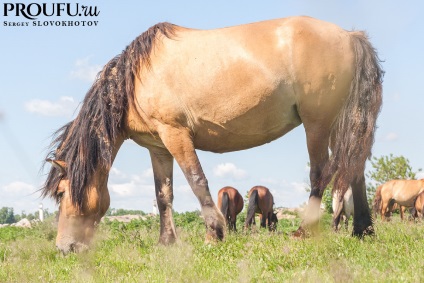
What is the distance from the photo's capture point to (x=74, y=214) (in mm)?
8086

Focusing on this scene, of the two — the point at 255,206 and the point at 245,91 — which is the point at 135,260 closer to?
the point at 245,91

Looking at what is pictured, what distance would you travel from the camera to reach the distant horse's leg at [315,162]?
738 cm

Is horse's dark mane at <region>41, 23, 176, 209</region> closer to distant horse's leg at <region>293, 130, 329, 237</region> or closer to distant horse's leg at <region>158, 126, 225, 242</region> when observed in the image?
distant horse's leg at <region>158, 126, 225, 242</region>

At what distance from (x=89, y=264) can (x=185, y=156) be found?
6.16 ft

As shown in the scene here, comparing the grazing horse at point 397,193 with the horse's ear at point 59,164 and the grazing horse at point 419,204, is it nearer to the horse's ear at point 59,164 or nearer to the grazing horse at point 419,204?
the grazing horse at point 419,204

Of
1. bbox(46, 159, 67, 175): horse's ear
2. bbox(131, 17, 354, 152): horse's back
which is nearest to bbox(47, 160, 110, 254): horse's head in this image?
bbox(46, 159, 67, 175): horse's ear

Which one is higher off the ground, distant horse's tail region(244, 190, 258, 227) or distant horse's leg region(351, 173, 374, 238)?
distant horse's tail region(244, 190, 258, 227)

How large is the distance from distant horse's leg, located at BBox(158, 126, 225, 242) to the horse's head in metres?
1.18

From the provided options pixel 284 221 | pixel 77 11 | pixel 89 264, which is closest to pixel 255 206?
pixel 284 221

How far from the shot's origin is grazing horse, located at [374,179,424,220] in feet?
83.4

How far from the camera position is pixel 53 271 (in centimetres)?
624

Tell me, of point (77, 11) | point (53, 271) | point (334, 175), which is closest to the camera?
point (53, 271)

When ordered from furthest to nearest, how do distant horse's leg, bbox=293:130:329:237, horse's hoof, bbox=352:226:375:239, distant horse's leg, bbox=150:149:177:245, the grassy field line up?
distant horse's leg, bbox=150:149:177:245 → horse's hoof, bbox=352:226:375:239 → distant horse's leg, bbox=293:130:329:237 → the grassy field

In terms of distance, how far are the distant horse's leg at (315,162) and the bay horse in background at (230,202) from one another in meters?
9.23
